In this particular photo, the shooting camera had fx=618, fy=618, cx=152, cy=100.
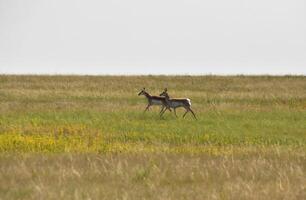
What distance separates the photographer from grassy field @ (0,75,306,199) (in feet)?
30.2

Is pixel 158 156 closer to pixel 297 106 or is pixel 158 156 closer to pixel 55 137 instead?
pixel 55 137

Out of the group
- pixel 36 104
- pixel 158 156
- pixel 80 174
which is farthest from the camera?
pixel 36 104

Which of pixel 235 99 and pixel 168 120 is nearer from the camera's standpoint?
pixel 168 120

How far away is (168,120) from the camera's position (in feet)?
81.3

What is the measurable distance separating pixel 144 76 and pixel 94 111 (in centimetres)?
2475

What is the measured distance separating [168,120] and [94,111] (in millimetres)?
4731

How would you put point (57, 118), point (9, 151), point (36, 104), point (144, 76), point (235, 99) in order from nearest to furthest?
point (9, 151), point (57, 118), point (36, 104), point (235, 99), point (144, 76)

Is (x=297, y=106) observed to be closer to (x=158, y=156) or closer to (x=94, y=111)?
(x=94, y=111)

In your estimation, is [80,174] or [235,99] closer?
[80,174]

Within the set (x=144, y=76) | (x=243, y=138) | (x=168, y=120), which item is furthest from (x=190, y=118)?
(x=144, y=76)

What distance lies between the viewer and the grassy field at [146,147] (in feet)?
30.2

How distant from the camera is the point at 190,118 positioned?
25.8m

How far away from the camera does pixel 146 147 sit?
50.6ft

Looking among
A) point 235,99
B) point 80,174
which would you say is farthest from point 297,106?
point 80,174
